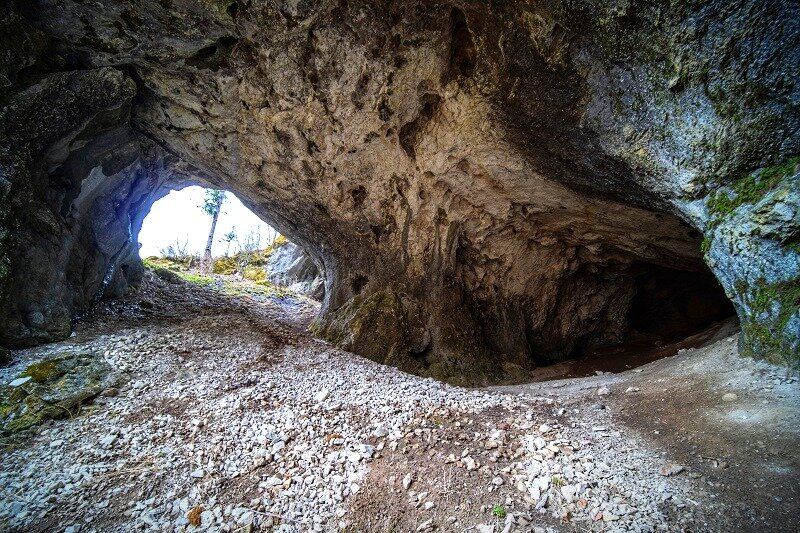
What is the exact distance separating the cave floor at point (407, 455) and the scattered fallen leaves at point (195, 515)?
12mm

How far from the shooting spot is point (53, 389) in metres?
5.64

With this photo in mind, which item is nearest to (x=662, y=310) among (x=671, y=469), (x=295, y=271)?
(x=671, y=469)

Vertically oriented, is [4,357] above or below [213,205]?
below

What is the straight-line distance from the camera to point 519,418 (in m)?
5.54

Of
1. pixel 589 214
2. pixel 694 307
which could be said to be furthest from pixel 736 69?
pixel 694 307

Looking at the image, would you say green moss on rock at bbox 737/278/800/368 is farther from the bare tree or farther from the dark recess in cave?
the bare tree

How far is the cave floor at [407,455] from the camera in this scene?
3760 millimetres

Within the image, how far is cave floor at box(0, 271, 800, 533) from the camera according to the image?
3760 millimetres

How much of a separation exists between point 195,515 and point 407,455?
243 centimetres

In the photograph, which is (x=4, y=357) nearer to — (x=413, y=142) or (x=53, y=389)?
(x=53, y=389)

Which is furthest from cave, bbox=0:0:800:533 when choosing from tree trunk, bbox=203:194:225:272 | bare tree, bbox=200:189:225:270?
bare tree, bbox=200:189:225:270

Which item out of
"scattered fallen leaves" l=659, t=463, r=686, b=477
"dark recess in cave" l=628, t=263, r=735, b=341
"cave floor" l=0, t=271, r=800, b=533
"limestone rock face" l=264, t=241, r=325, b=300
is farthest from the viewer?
"limestone rock face" l=264, t=241, r=325, b=300

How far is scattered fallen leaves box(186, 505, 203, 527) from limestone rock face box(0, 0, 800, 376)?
18.4 feet

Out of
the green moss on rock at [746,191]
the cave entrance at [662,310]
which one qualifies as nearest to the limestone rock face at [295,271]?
the cave entrance at [662,310]
